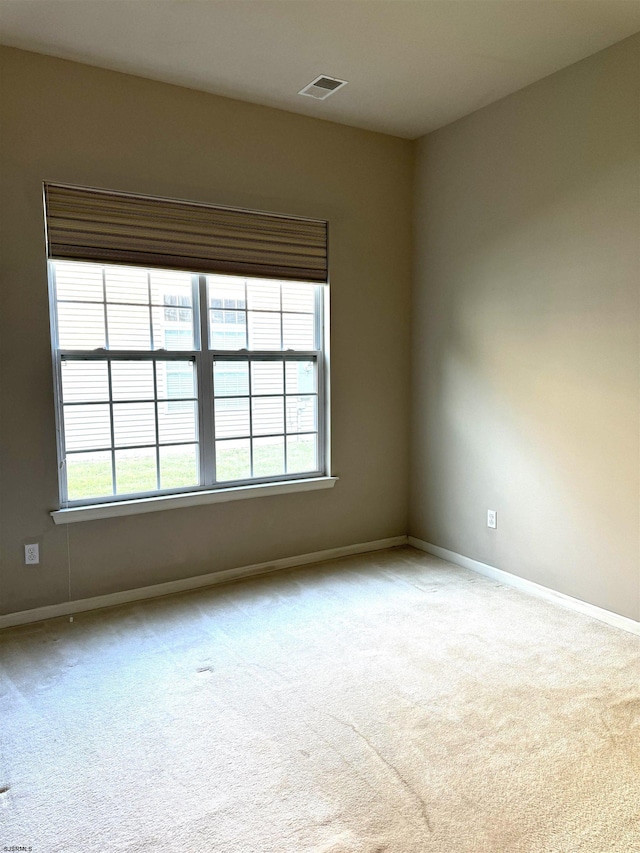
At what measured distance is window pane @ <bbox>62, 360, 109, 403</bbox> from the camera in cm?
→ 324

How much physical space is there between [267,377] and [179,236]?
1.02 metres

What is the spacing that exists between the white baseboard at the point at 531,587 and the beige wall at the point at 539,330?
0.05 meters

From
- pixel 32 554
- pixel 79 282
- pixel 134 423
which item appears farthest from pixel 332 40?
pixel 32 554

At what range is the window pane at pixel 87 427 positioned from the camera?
3252mm

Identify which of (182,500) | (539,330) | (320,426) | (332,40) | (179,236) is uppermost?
(332,40)

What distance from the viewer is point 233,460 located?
3.78 metres

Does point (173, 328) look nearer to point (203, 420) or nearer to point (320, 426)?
point (203, 420)

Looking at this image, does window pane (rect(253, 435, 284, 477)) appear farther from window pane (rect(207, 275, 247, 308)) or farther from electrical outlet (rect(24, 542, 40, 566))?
electrical outlet (rect(24, 542, 40, 566))

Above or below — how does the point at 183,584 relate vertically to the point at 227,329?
below

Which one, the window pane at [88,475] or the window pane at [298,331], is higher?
the window pane at [298,331]

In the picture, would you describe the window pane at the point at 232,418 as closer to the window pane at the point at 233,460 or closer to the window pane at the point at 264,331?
the window pane at the point at 233,460

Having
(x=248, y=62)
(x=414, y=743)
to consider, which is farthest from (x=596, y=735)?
(x=248, y=62)

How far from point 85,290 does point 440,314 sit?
2.30m

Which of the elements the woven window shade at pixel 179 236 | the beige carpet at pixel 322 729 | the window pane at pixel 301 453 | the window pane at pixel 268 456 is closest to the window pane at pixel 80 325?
the woven window shade at pixel 179 236
